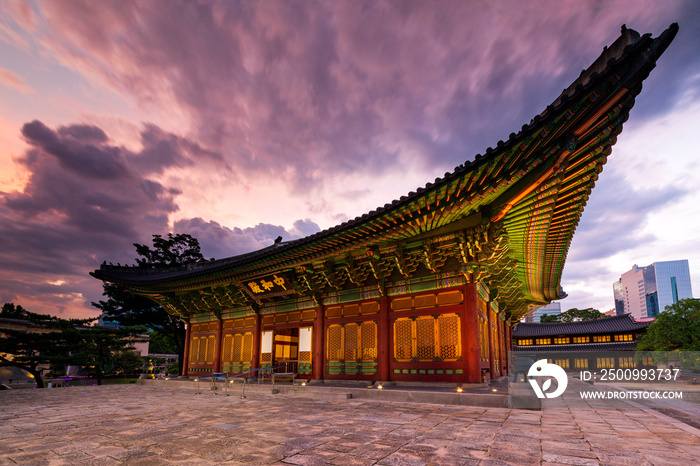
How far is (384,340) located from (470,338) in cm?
342

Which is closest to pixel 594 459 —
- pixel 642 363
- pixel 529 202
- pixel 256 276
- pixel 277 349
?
pixel 529 202

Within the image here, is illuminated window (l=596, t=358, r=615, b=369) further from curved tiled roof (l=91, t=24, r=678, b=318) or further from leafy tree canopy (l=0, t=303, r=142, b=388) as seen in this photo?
leafy tree canopy (l=0, t=303, r=142, b=388)

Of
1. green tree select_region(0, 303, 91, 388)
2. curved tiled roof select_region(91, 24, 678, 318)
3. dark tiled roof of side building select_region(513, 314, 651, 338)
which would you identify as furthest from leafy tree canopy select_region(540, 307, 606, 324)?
green tree select_region(0, 303, 91, 388)

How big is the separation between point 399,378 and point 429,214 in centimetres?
676

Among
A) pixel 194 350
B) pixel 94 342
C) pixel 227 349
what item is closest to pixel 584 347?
pixel 227 349

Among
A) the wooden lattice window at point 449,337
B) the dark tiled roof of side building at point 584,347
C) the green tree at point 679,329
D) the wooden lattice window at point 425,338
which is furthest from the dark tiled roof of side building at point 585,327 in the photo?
the wooden lattice window at point 425,338

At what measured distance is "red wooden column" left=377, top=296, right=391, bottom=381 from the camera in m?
14.5

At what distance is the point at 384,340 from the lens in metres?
14.7

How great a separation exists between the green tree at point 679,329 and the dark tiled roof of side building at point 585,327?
31.7ft

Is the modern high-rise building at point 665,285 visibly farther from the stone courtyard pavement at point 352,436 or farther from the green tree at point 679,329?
the stone courtyard pavement at point 352,436

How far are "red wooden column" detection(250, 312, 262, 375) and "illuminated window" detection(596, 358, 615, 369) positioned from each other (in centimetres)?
4036

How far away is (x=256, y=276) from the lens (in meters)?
18.7

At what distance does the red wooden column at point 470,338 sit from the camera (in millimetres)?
12648

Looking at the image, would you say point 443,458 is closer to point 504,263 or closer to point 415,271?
point 415,271
